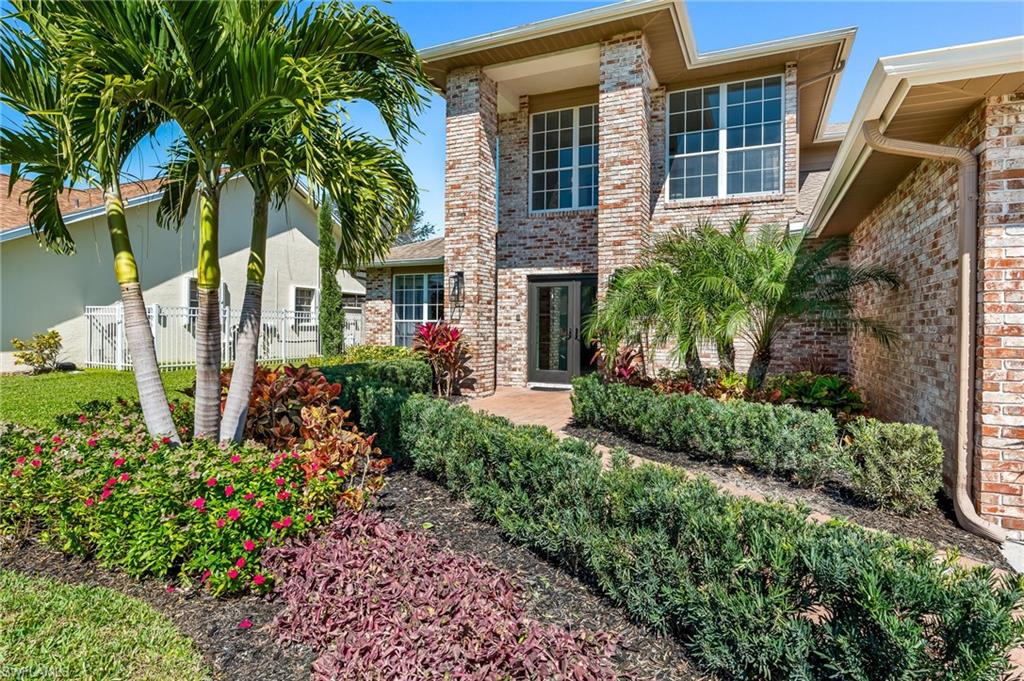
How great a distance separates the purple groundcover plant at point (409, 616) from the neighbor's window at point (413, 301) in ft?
37.6

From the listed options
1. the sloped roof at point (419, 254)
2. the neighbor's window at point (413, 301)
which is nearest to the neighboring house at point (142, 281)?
the sloped roof at point (419, 254)

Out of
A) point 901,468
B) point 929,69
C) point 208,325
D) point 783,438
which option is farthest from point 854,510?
point 208,325

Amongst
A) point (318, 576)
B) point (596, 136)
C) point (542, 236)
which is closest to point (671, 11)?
point (596, 136)

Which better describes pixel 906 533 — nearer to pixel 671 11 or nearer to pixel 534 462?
pixel 534 462

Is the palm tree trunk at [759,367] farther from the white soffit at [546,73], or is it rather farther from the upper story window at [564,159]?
the white soffit at [546,73]

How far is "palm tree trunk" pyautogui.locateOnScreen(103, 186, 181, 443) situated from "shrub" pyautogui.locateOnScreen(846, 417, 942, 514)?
569 cm

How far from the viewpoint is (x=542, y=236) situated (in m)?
11.7

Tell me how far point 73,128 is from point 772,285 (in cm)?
683

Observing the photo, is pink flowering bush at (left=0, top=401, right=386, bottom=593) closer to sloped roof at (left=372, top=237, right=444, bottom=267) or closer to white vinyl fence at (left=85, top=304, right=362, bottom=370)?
white vinyl fence at (left=85, top=304, right=362, bottom=370)

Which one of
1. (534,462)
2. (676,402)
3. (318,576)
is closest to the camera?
(318,576)

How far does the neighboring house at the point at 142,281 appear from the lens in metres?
11.8

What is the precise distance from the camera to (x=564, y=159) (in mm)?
11781

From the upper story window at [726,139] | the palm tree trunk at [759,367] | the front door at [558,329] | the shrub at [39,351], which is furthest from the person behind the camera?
the shrub at [39,351]

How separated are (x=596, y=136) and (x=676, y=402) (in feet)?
24.3
